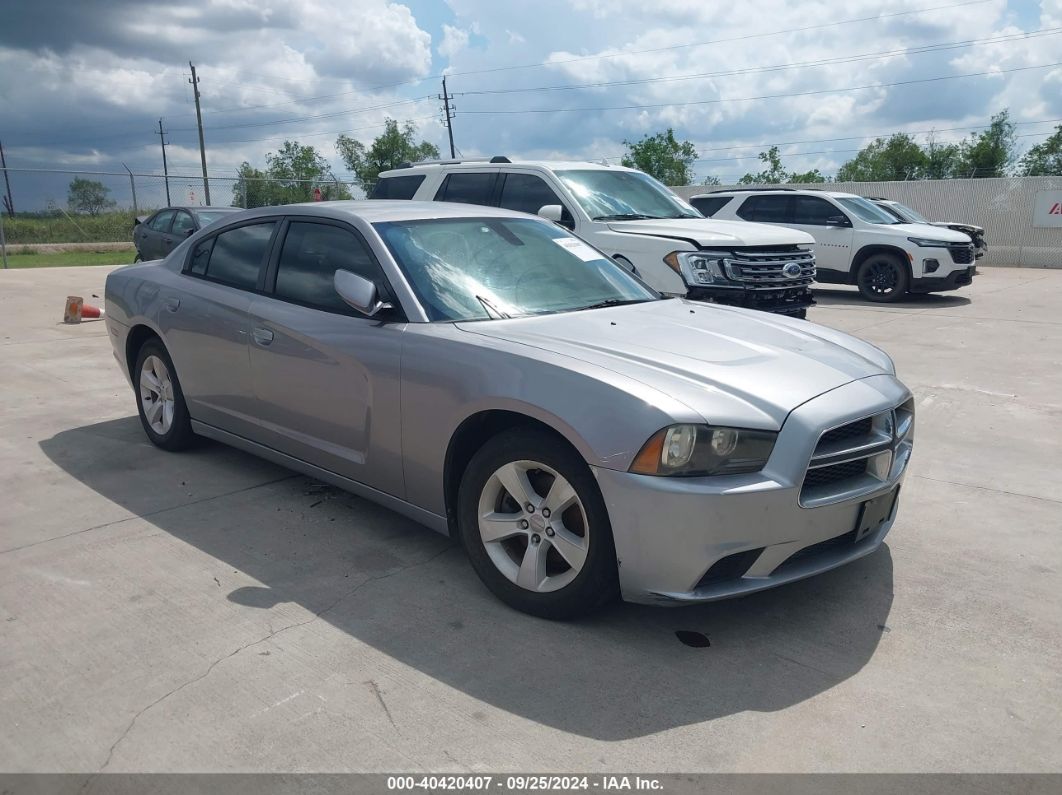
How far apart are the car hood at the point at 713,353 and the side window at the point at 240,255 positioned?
5.36 feet

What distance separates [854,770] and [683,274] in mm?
6149

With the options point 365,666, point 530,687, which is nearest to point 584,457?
point 530,687

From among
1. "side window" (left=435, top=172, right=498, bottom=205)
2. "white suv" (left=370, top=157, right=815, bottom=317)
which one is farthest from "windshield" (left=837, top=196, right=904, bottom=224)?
"side window" (left=435, top=172, right=498, bottom=205)

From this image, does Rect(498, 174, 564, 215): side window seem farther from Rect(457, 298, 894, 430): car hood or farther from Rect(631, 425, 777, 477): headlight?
Rect(631, 425, 777, 477): headlight

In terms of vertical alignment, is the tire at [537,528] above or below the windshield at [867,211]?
below

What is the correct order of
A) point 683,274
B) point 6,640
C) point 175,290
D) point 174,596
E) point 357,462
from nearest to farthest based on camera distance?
1. point 6,640
2. point 174,596
3. point 357,462
4. point 175,290
5. point 683,274

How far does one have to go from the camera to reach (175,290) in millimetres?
5484

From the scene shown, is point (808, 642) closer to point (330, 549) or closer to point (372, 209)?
point (330, 549)

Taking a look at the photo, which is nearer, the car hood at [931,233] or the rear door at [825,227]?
the car hood at [931,233]

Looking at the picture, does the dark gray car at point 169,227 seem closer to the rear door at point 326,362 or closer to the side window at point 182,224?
the side window at point 182,224

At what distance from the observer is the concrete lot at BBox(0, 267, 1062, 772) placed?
279cm

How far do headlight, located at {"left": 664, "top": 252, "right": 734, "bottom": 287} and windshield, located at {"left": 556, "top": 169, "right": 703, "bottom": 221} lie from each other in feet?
3.69

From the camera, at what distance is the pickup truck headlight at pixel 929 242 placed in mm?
14383

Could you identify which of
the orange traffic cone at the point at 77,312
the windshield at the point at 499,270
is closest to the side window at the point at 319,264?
the windshield at the point at 499,270
